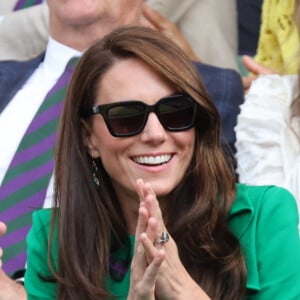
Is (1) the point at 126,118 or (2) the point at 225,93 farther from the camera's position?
(2) the point at 225,93

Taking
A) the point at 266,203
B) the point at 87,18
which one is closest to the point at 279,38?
the point at 87,18

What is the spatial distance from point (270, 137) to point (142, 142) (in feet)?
2.28

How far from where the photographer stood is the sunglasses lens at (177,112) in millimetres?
2297

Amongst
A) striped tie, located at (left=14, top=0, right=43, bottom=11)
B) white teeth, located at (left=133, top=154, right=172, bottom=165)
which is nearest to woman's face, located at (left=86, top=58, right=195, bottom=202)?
white teeth, located at (left=133, top=154, right=172, bottom=165)

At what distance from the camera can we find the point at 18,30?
12.5 feet

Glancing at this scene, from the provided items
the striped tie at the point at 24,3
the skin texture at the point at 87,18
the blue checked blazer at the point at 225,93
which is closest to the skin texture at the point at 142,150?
the blue checked blazer at the point at 225,93

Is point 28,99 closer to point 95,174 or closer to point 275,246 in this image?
point 95,174

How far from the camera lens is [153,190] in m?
2.28

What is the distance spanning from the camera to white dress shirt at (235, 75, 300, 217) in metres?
2.81

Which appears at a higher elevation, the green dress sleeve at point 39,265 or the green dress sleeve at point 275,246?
the green dress sleeve at point 275,246

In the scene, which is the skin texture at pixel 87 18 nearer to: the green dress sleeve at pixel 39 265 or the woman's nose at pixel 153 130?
the green dress sleeve at pixel 39 265

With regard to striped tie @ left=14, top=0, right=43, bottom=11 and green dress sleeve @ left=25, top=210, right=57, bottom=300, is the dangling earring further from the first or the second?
striped tie @ left=14, top=0, right=43, bottom=11

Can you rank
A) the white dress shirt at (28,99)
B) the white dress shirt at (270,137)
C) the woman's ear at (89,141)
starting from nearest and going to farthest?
the woman's ear at (89,141), the white dress shirt at (270,137), the white dress shirt at (28,99)

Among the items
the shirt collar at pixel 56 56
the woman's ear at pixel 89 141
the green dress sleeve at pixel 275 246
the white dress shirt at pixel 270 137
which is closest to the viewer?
the green dress sleeve at pixel 275 246
